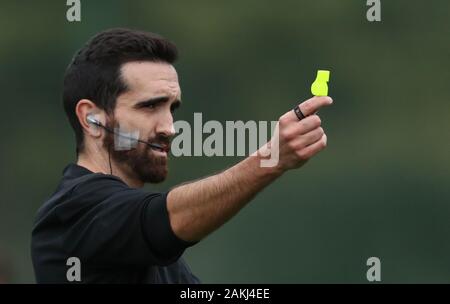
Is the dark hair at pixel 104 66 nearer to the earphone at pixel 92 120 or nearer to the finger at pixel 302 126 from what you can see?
the earphone at pixel 92 120

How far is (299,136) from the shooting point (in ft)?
7.51

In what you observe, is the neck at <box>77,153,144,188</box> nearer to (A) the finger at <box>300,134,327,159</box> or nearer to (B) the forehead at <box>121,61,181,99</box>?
(B) the forehead at <box>121,61,181,99</box>

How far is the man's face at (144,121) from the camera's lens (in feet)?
9.65

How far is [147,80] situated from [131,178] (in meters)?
0.28

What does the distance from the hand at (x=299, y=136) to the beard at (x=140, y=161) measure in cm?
68

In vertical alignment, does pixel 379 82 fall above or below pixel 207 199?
above

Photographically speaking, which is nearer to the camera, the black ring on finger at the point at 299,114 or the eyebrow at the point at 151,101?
the black ring on finger at the point at 299,114

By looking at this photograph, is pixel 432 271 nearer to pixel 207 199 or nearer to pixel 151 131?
pixel 151 131

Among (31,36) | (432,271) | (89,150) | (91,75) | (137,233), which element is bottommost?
(432,271)

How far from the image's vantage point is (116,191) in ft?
8.66

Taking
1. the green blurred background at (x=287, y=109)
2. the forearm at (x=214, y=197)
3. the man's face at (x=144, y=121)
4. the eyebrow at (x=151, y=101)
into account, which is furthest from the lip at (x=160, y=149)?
the green blurred background at (x=287, y=109)

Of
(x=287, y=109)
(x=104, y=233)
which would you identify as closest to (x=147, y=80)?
(x=104, y=233)
